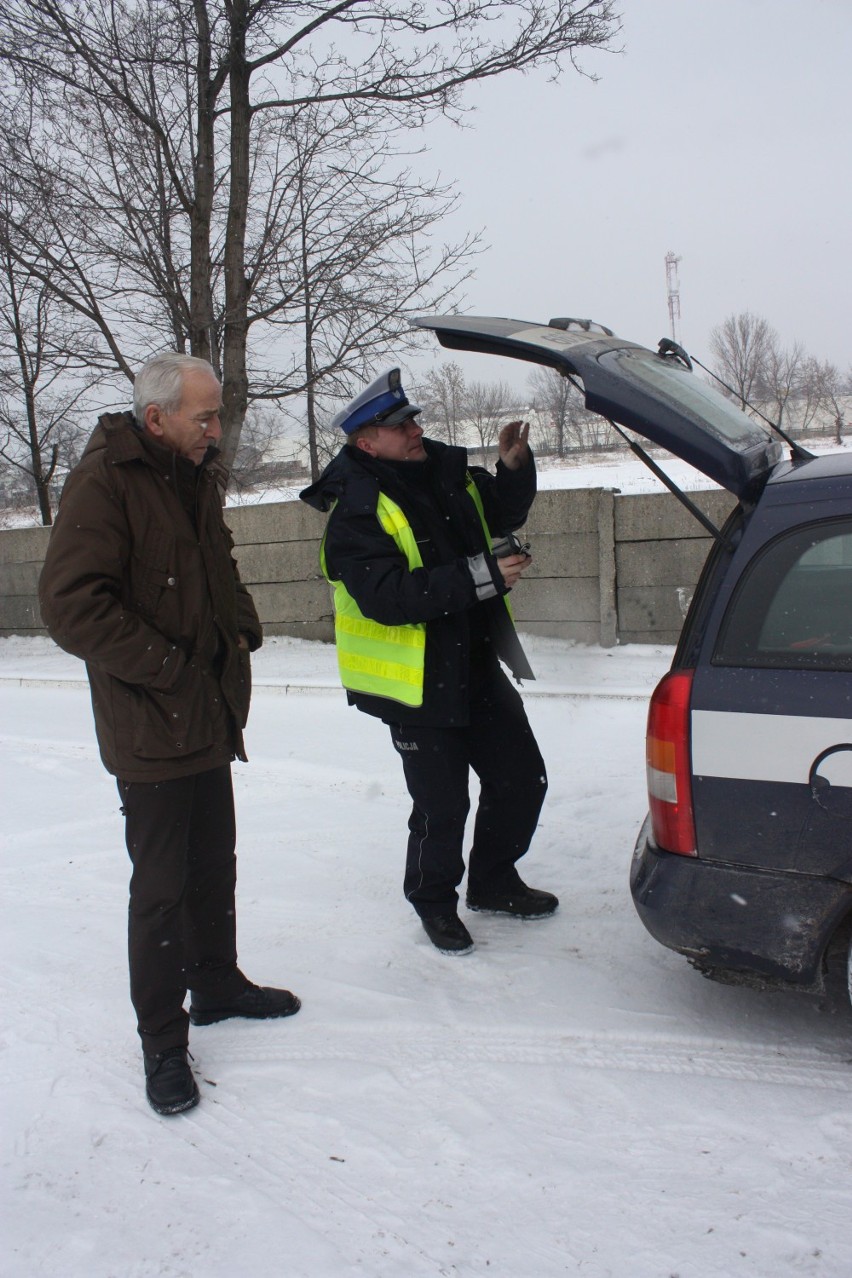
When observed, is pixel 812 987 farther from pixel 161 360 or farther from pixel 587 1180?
pixel 161 360

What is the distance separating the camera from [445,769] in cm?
339

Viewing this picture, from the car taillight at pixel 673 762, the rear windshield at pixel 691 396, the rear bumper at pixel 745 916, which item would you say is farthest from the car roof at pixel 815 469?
the rear bumper at pixel 745 916

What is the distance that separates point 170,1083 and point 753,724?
1781 millimetres

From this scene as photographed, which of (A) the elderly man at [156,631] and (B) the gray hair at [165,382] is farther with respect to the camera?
(B) the gray hair at [165,382]

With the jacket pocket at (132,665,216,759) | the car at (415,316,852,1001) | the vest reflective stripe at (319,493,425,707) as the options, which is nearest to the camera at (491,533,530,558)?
the vest reflective stripe at (319,493,425,707)

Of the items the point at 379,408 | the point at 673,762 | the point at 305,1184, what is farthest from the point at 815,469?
the point at 305,1184

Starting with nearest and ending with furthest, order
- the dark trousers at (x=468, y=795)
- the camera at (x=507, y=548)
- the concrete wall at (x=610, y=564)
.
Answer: the camera at (x=507, y=548) → the dark trousers at (x=468, y=795) → the concrete wall at (x=610, y=564)

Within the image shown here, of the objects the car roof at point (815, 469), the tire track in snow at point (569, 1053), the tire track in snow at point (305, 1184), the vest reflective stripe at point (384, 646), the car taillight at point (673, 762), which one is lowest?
the tire track in snow at point (305, 1184)

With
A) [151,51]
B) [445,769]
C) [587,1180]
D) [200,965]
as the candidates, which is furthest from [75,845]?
[151,51]

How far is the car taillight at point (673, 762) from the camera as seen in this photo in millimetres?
2635

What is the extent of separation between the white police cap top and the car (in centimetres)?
59

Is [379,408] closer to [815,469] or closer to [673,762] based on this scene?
[815,469]

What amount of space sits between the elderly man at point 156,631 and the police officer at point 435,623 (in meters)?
0.55

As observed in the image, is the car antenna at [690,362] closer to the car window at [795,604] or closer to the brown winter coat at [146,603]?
the car window at [795,604]
